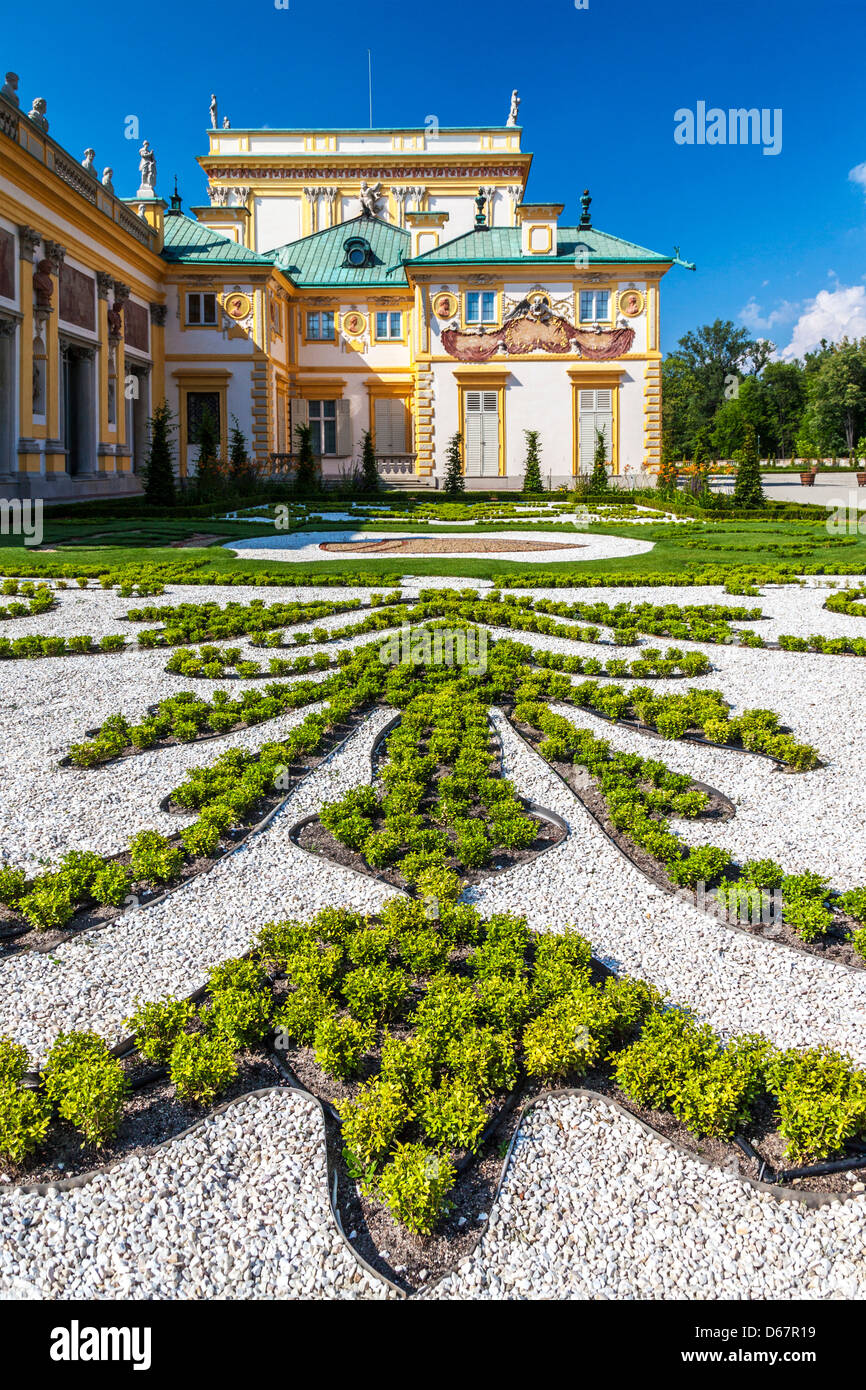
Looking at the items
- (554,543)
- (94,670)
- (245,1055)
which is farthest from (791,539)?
(245,1055)

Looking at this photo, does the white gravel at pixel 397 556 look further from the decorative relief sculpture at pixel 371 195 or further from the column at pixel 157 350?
the decorative relief sculpture at pixel 371 195

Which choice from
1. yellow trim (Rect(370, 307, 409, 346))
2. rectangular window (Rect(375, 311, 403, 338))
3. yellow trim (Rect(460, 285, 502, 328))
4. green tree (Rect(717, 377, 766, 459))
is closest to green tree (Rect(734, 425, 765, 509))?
yellow trim (Rect(460, 285, 502, 328))

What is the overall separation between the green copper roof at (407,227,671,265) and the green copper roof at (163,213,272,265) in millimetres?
6661

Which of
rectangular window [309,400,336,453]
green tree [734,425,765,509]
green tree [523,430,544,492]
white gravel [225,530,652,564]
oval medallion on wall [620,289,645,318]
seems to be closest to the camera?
white gravel [225,530,652,564]

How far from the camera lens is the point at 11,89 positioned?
2503 centimetres

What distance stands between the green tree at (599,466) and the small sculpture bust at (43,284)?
1791 cm

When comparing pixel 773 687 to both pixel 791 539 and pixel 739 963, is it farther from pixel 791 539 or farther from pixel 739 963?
pixel 791 539

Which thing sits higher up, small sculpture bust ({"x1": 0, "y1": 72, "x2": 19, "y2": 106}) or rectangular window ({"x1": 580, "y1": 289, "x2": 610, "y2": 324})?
small sculpture bust ({"x1": 0, "y1": 72, "x2": 19, "y2": 106})

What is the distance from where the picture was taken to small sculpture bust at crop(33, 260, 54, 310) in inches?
1057

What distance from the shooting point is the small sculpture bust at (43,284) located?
26844 millimetres

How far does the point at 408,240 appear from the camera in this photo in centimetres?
4481

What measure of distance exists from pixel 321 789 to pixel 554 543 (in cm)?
1400

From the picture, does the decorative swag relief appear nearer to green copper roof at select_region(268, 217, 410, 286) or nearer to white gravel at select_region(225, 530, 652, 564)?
green copper roof at select_region(268, 217, 410, 286)

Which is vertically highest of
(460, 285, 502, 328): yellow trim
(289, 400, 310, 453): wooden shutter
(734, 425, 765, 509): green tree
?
(460, 285, 502, 328): yellow trim
